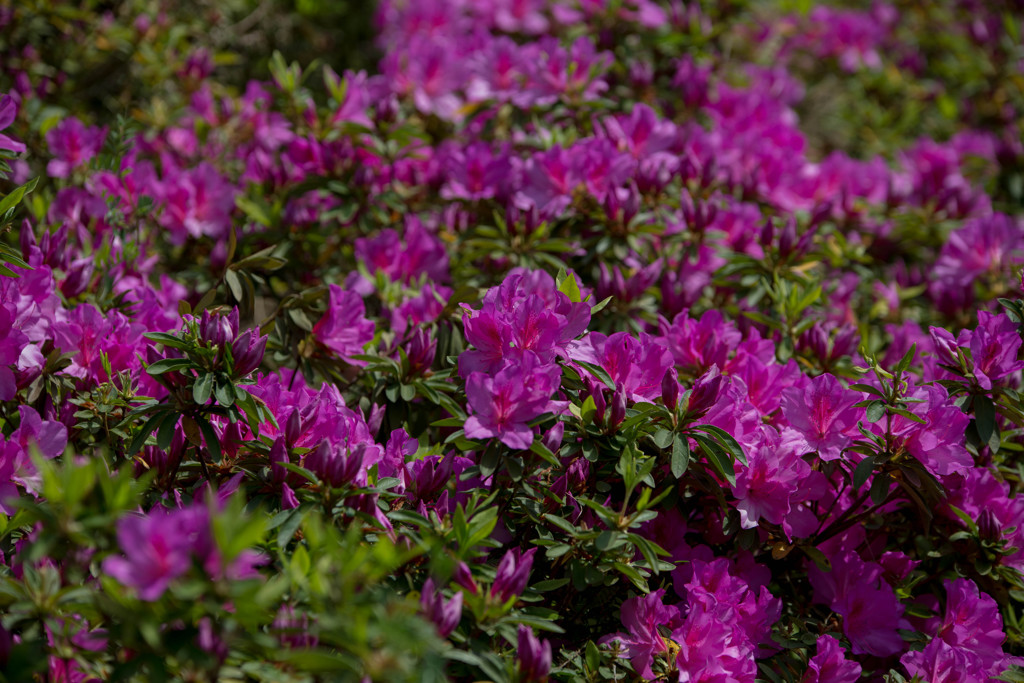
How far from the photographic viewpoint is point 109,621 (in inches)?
47.3

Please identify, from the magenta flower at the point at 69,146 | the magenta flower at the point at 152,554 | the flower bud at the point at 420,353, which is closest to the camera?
the magenta flower at the point at 152,554

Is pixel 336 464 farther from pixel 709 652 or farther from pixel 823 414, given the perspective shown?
pixel 823 414

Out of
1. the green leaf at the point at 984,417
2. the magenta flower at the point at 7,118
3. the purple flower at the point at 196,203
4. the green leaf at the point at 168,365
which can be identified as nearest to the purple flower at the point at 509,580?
the green leaf at the point at 168,365

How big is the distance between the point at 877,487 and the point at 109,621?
4.55ft

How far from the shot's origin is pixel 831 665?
163 centimetres

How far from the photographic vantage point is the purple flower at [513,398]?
57.6 inches

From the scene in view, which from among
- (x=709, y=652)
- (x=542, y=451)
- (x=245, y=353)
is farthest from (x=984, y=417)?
(x=245, y=353)

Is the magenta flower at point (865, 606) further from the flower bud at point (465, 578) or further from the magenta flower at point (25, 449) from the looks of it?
Answer: the magenta flower at point (25, 449)

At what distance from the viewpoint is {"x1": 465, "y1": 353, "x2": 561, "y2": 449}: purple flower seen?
1463 millimetres

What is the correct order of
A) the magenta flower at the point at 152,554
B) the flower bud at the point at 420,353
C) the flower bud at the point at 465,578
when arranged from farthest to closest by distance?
the flower bud at the point at 420,353
the flower bud at the point at 465,578
the magenta flower at the point at 152,554

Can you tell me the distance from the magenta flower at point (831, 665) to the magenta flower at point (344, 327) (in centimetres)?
113

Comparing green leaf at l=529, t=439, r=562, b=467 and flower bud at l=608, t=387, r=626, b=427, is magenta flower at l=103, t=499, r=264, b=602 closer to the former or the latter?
green leaf at l=529, t=439, r=562, b=467

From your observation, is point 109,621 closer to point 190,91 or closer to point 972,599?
point 972,599

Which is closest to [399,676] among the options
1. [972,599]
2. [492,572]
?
[492,572]
